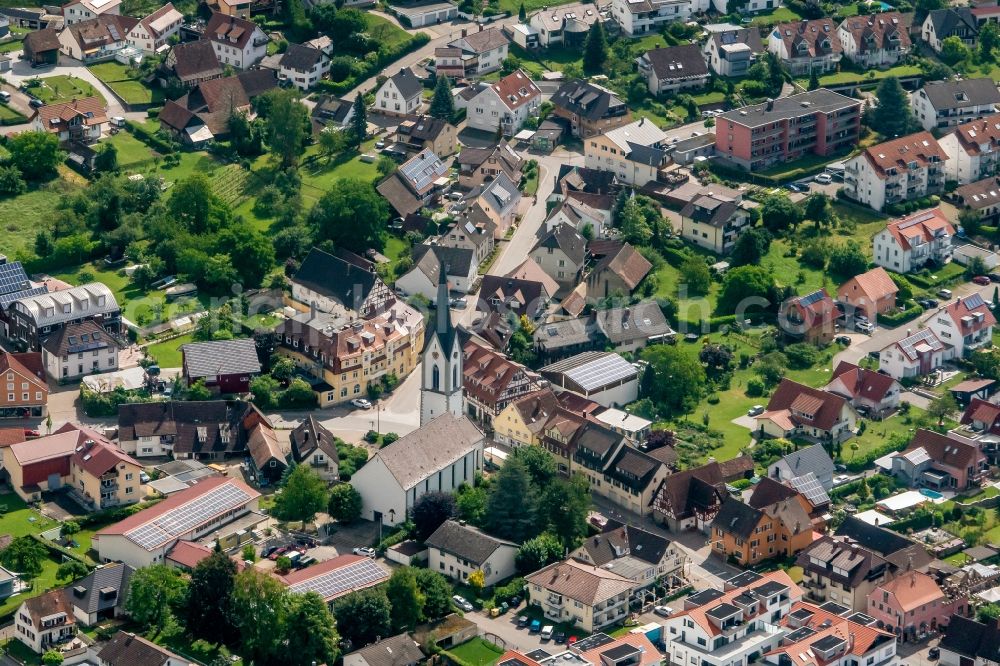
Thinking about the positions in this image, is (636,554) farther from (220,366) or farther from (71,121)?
(71,121)

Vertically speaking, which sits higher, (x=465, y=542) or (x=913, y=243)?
(x=465, y=542)

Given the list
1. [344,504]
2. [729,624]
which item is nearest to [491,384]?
[344,504]

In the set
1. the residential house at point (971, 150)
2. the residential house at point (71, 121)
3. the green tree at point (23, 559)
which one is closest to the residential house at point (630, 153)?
the residential house at point (971, 150)

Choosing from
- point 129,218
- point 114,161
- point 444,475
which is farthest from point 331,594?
point 114,161

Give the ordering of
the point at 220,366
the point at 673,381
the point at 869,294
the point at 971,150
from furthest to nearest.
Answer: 1. the point at 971,150
2. the point at 869,294
3. the point at 673,381
4. the point at 220,366

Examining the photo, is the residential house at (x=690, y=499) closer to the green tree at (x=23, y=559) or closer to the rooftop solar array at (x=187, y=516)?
the rooftop solar array at (x=187, y=516)

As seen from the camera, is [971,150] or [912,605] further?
[971,150]

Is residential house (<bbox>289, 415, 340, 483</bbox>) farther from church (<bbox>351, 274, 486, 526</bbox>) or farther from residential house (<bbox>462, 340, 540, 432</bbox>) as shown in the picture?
residential house (<bbox>462, 340, 540, 432</bbox>)

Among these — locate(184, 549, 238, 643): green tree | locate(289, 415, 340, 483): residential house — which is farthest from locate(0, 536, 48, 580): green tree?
locate(289, 415, 340, 483): residential house
